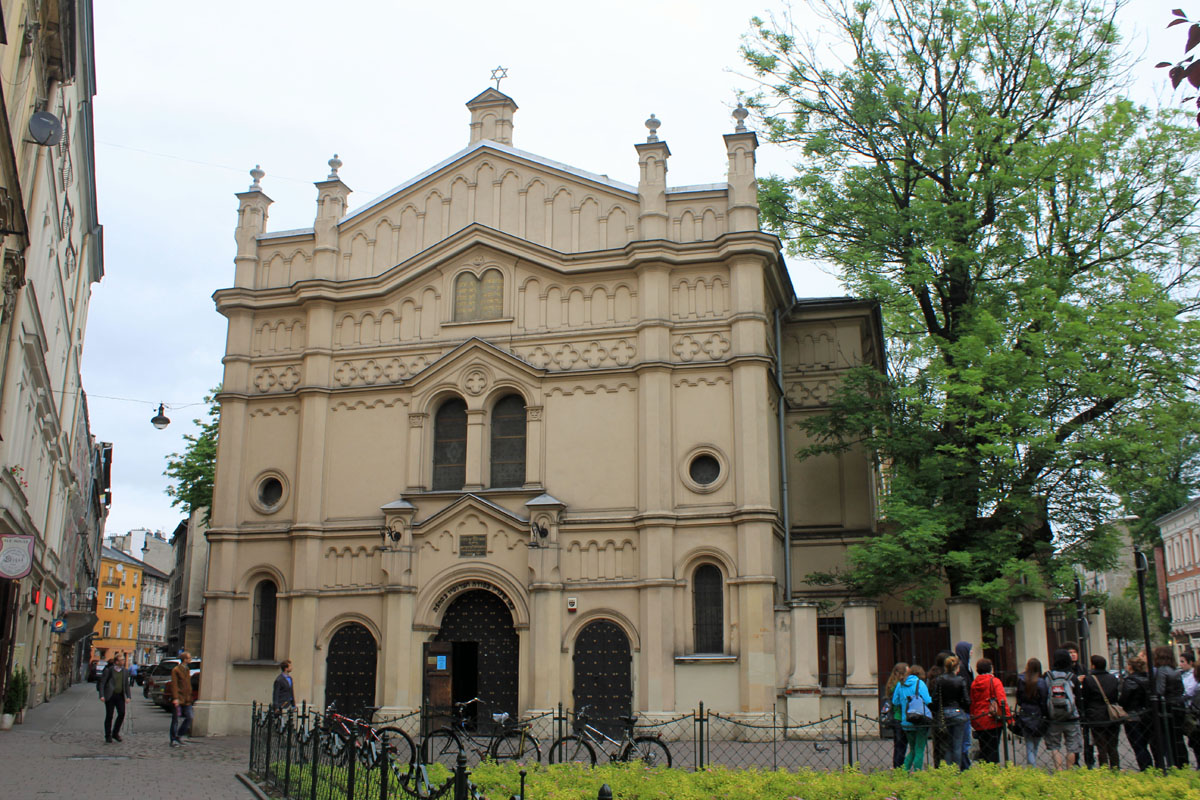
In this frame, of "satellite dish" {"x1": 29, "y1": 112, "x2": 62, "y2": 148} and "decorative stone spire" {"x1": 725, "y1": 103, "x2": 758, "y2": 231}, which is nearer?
"satellite dish" {"x1": 29, "y1": 112, "x2": 62, "y2": 148}

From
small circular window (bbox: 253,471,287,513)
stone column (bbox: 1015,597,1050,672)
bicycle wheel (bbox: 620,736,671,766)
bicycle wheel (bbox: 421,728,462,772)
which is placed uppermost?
small circular window (bbox: 253,471,287,513)

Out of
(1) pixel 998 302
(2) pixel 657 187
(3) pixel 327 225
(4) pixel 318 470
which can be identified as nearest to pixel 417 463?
(4) pixel 318 470

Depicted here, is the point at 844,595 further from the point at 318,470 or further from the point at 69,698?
the point at 69,698

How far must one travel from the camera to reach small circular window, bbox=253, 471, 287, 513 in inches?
986

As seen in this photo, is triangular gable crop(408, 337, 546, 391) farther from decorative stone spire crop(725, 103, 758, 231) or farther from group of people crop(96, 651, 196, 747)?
group of people crop(96, 651, 196, 747)

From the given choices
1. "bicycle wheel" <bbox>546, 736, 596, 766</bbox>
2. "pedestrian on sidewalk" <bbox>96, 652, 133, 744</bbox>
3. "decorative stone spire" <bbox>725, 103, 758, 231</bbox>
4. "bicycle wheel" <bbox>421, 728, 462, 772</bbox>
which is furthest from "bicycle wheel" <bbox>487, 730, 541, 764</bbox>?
"decorative stone spire" <bbox>725, 103, 758, 231</bbox>

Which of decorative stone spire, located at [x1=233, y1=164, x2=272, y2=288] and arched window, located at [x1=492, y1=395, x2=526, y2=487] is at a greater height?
decorative stone spire, located at [x1=233, y1=164, x2=272, y2=288]

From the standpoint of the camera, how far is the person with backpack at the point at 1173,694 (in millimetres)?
12759

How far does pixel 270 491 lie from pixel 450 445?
4.74m

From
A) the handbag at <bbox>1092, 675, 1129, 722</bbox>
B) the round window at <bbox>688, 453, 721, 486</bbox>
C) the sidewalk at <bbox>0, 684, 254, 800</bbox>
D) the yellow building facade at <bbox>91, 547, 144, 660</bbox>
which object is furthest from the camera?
the yellow building facade at <bbox>91, 547, 144, 660</bbox>

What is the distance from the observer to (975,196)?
23.3 m

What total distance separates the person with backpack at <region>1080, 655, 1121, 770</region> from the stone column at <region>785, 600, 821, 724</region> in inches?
277

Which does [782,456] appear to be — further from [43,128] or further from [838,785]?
[43,128]

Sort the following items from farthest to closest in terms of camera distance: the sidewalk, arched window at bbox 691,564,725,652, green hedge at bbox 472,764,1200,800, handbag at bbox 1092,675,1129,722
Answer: arched window at bbox 691,564,725,652 < the sidewalk < handbag at bbox 1092,675,1129,722 < green hedge at bbox 472,764,1200,800
